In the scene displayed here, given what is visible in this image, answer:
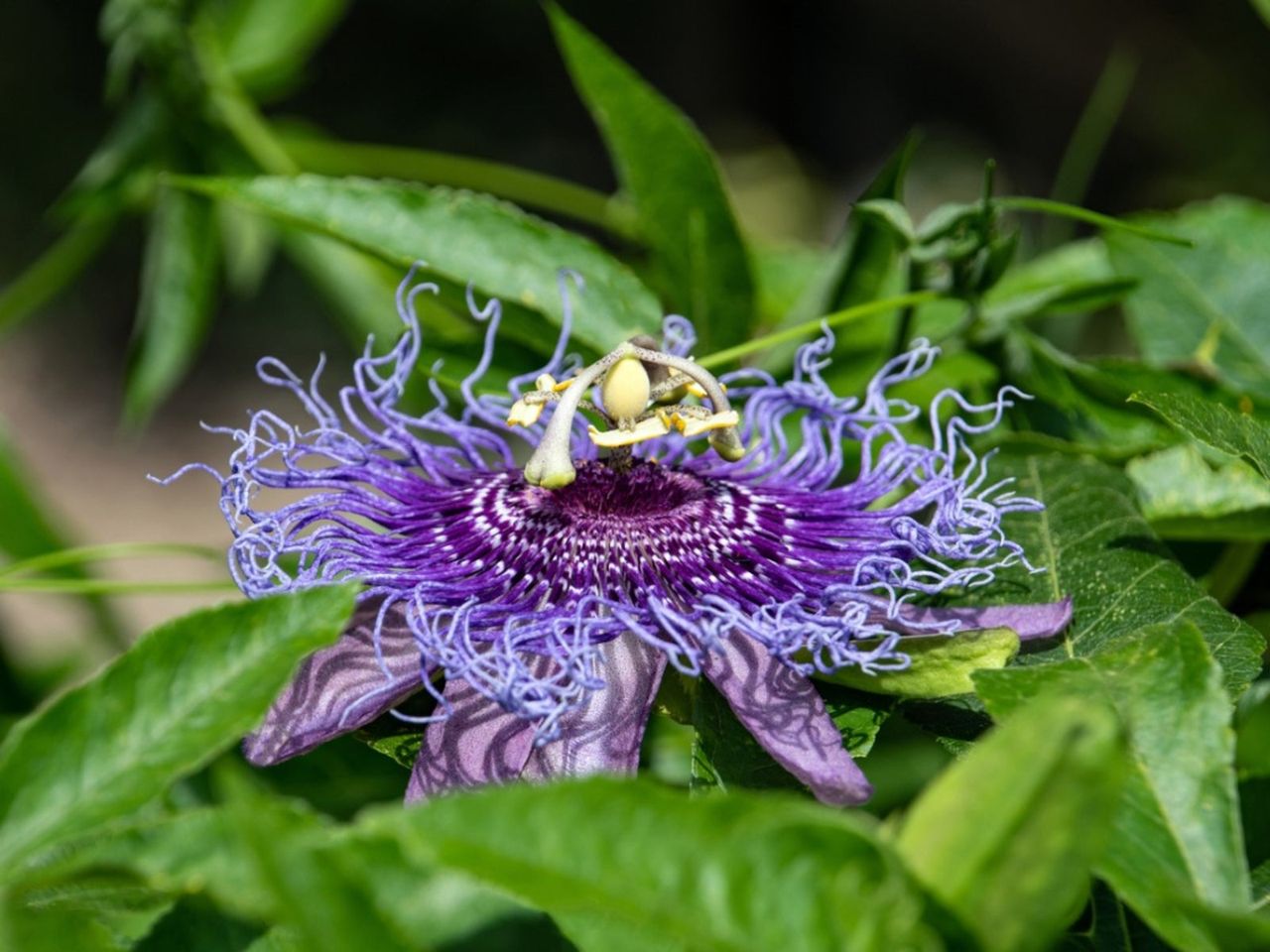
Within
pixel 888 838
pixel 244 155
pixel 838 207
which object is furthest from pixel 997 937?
pixel 838 207

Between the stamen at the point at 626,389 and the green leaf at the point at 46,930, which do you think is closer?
the green leaf at the point at 46,930

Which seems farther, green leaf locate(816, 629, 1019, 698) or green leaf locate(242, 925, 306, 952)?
green leaf locate(816, 629, 1019, 698)

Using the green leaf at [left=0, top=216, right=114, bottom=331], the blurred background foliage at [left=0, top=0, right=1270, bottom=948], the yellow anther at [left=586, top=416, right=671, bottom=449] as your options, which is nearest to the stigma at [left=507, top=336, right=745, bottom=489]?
the yellow anther at [left=586, top=416, right=671, bottom=449]

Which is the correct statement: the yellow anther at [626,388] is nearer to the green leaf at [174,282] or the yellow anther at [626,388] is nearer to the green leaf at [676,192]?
the green leaf at [676,192]

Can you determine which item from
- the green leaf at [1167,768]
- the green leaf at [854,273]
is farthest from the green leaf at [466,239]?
the green leaf at [1167,768]

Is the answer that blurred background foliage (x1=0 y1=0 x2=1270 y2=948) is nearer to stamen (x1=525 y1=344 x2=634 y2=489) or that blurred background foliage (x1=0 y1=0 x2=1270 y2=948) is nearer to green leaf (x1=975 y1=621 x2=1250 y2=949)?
green leaf (x1=975 y1=621 x2=1250 y2=949)

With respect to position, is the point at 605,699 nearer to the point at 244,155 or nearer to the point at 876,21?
the point at 244,155
